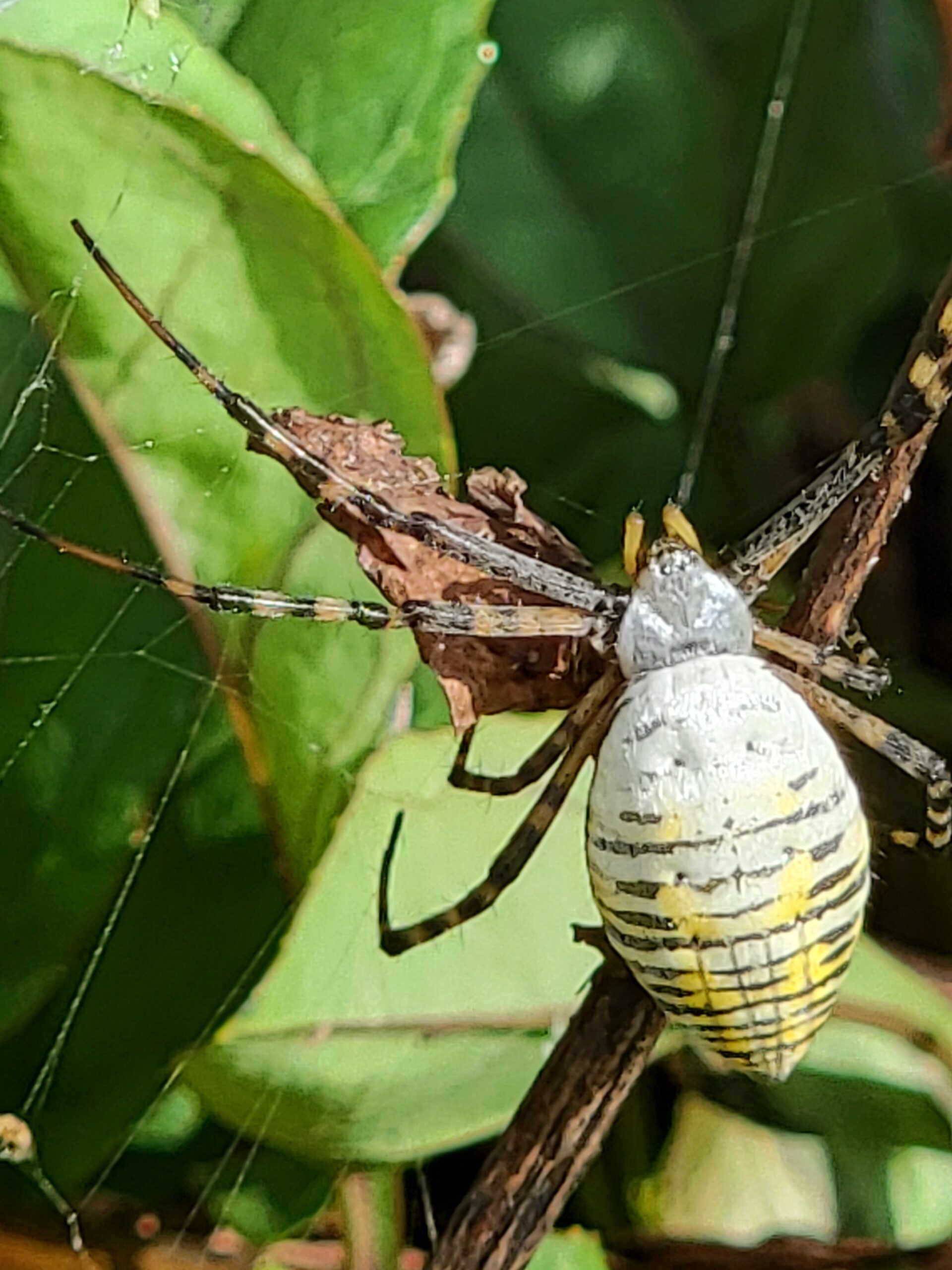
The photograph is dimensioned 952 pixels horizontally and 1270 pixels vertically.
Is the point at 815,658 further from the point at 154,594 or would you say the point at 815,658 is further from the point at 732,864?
the point at 154,594

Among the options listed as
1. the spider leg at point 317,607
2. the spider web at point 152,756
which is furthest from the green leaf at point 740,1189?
the spider leg at point 317,607

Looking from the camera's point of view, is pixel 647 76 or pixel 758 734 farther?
pixel 647 76

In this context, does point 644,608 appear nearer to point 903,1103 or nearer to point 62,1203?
point 903,1103

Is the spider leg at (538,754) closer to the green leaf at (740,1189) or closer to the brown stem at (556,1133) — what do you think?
the brown stem at (556,1133)

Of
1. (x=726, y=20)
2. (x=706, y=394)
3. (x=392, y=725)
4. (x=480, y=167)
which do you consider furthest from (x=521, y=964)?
(x=726, y=20)

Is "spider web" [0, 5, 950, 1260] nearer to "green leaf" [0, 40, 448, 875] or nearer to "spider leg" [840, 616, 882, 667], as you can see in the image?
"green leaf" [0, 40, 448, 875]

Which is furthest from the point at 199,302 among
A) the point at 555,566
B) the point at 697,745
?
the point at 697,745
